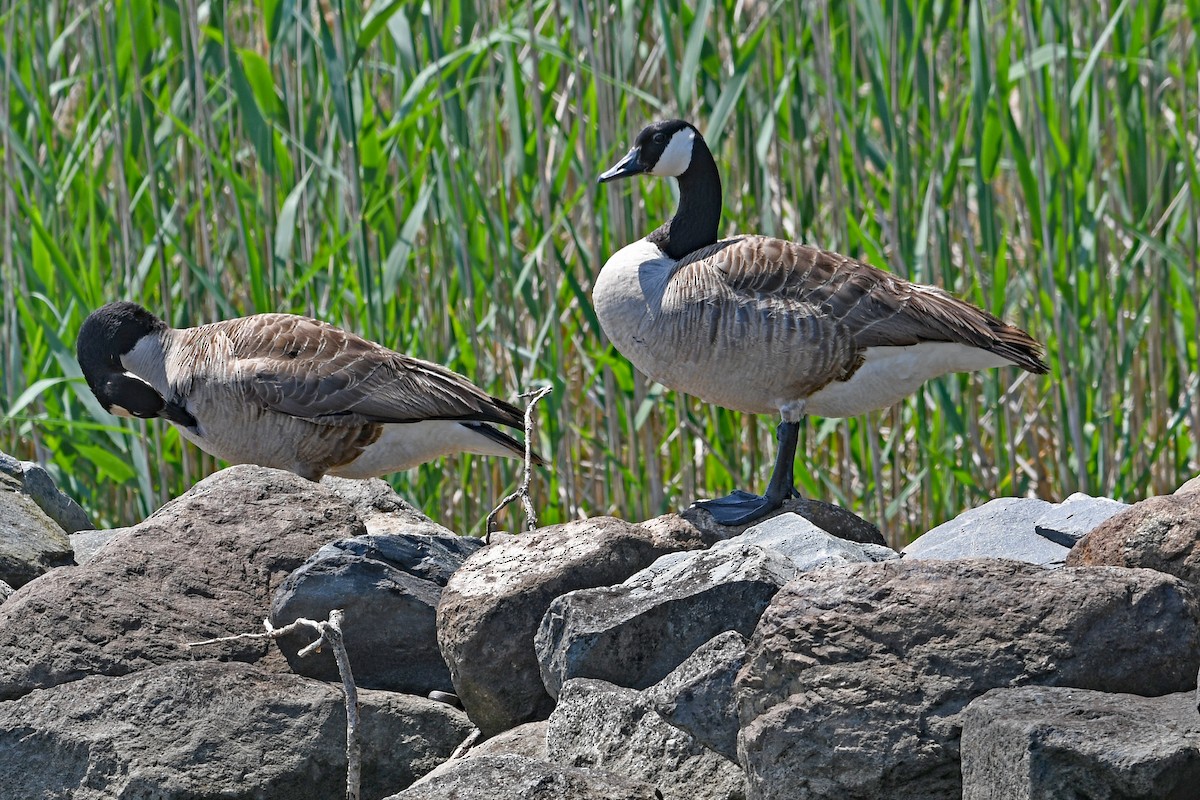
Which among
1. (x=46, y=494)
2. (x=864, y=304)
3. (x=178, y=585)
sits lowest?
(x=178, y=585)

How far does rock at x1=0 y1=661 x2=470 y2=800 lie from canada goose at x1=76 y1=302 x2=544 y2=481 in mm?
1812

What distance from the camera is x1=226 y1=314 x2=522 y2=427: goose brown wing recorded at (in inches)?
207

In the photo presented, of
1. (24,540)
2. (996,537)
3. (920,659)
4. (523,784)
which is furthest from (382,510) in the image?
(920,659)

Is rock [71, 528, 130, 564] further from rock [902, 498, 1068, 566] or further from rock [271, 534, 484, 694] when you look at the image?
rock [902, 498, 1068, 566]

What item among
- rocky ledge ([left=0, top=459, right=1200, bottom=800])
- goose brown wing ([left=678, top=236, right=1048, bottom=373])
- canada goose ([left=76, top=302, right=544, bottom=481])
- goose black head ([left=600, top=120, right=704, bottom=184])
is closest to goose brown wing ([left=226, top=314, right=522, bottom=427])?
canada goose ([left=76, top=302, right=544, bottom=481])

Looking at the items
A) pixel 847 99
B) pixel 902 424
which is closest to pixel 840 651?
pixel 902 424

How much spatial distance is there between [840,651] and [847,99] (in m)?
3.64

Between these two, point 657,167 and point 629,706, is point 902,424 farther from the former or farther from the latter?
point 629,706

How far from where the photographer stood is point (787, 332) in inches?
183

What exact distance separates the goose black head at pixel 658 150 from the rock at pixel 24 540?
6.80 ft

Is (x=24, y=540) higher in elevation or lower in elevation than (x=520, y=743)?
higher

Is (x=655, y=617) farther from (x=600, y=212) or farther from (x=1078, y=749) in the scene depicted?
(x=600, y=212)

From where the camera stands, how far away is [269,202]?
596 cm

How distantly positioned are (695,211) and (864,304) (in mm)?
756
